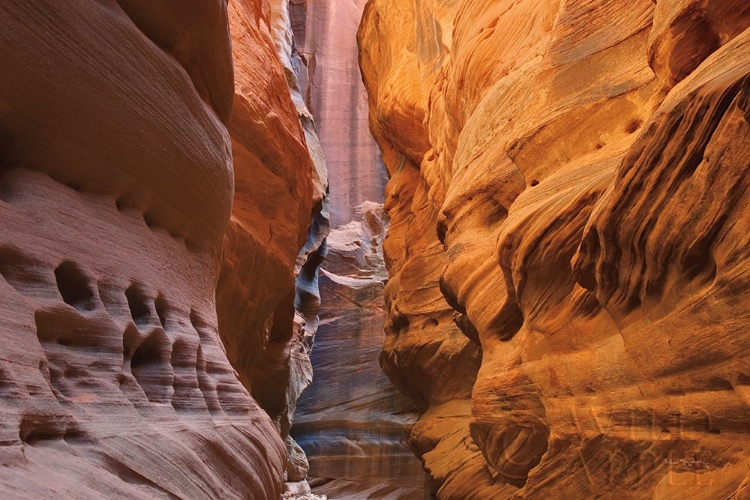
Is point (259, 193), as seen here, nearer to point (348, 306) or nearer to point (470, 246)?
point (470, 246)

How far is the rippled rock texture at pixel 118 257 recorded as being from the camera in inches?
95.2

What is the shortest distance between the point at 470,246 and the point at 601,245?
123 inches

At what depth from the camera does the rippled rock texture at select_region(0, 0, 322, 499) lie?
2.42 metres

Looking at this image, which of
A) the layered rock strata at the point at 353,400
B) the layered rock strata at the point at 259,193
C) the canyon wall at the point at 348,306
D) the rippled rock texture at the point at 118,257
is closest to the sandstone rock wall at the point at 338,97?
the canyon wall at the point at 348,306

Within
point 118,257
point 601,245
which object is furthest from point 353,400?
point 118,257

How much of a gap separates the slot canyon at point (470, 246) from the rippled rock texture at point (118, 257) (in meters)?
0.01

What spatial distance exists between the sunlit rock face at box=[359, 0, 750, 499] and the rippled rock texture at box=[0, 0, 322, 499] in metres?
2.48

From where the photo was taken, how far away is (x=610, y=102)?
18.0 feet

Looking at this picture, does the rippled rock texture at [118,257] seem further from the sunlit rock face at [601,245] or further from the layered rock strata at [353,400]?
the layered rock strata at [353,400]

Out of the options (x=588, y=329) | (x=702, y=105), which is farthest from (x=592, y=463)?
(x=702, y=105)

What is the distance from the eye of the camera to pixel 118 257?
330 centimetres

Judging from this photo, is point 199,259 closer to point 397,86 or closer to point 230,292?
point 230,292

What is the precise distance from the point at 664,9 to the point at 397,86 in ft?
28.4

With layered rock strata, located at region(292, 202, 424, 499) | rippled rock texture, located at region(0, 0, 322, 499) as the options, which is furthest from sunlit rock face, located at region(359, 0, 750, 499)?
layered rock strata, located at region(292, 202, 424, 499)
